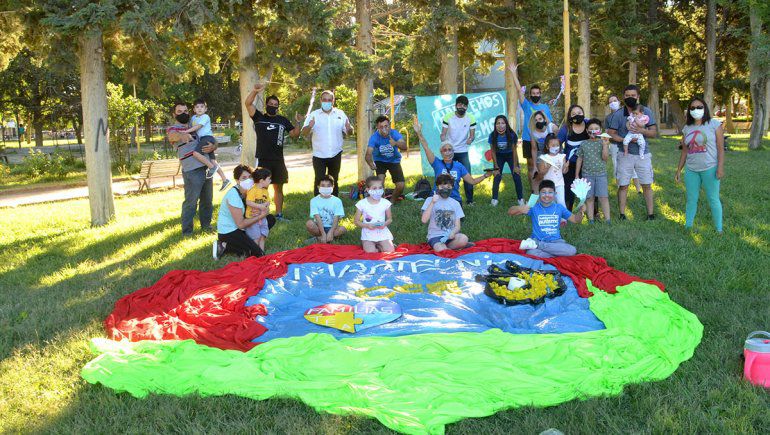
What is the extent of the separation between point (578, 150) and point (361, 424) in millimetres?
6238

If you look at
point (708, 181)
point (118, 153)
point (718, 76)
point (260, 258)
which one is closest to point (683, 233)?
point (708, 181)

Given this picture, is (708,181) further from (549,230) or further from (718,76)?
(718,76)

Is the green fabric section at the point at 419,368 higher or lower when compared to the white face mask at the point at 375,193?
lower

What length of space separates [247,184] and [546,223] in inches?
155

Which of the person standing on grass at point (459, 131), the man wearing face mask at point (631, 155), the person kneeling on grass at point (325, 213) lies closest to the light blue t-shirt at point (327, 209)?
the person kneeling on grass at point (325, 213)

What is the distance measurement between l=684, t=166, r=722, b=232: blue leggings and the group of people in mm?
13

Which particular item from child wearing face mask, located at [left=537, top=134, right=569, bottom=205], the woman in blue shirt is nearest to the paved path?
the woman in blue shirt

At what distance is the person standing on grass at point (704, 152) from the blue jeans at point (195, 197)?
6.94 metres

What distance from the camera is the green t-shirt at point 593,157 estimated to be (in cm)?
880

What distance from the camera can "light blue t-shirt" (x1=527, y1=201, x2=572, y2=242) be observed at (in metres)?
7.62

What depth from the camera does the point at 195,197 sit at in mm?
9445

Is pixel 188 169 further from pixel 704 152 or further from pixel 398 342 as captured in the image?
pixel 704 152

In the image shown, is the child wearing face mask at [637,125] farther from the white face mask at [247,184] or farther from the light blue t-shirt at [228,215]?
the light blue t-shirt at [228,215]

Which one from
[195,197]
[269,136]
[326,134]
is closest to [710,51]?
[326,134]
